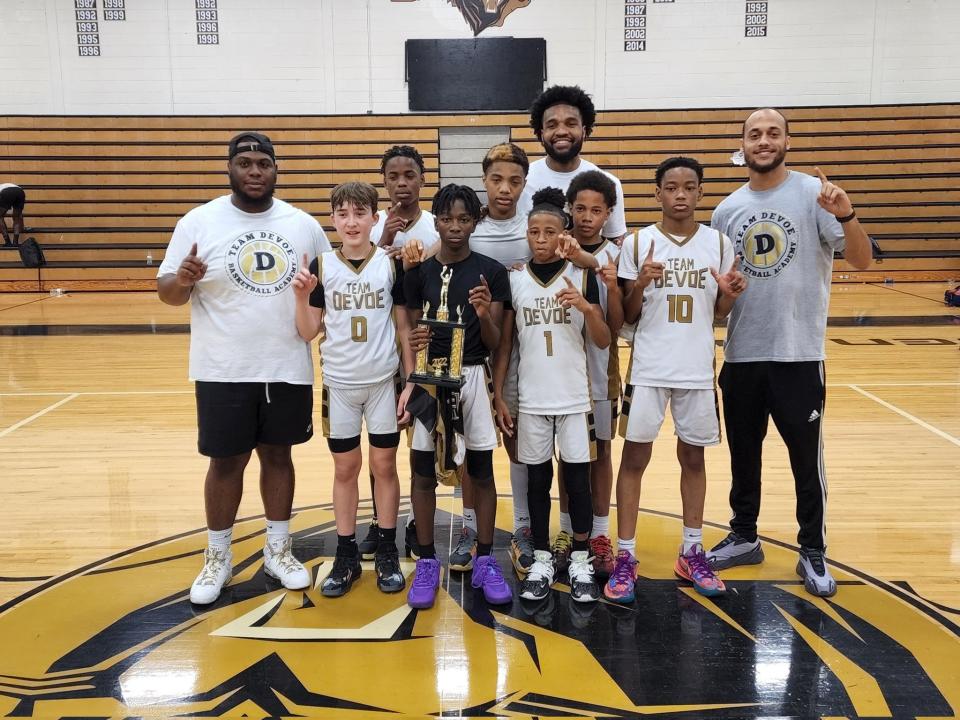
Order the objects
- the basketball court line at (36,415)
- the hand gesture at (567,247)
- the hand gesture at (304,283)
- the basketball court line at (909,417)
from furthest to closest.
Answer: the basketball court line at (36,415), the basketball court line at (909,417), the hand gesture at (304,283), the hand gesture at (567,247)

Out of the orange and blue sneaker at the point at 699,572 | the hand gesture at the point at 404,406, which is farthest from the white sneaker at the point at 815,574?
the hand gesture at the point at 404,406

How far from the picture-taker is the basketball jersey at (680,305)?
2834mm

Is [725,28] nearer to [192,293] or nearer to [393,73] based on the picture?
[393,73]

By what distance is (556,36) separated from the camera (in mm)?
13047

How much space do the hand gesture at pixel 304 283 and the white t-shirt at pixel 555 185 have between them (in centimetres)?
87

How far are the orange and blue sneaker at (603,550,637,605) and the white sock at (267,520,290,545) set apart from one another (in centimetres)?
126

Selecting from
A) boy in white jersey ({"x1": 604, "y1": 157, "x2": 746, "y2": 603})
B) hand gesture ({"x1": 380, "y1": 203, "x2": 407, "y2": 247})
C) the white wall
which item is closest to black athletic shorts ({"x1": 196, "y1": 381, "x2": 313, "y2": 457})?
hand gesture ({"x1": 380, "y1": 203, "x2": 407, "y2": 247})

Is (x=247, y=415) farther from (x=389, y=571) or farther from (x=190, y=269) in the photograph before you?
(x=389, y=571)

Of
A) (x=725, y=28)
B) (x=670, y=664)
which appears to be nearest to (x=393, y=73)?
(x=725, y=28)

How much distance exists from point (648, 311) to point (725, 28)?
1195 cm

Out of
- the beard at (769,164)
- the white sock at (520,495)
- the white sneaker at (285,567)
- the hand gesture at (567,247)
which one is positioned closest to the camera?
the hand gesture at (567,247)

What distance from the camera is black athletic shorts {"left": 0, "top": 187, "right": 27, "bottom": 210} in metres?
12.0

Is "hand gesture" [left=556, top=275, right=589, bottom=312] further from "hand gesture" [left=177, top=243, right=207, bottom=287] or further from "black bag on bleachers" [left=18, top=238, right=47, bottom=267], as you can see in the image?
"black bag on bleachers" [left=18, top=238, right=47, bottom=267]

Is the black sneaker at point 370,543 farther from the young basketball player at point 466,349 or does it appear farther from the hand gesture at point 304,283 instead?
the hand gesture at point 304,283
